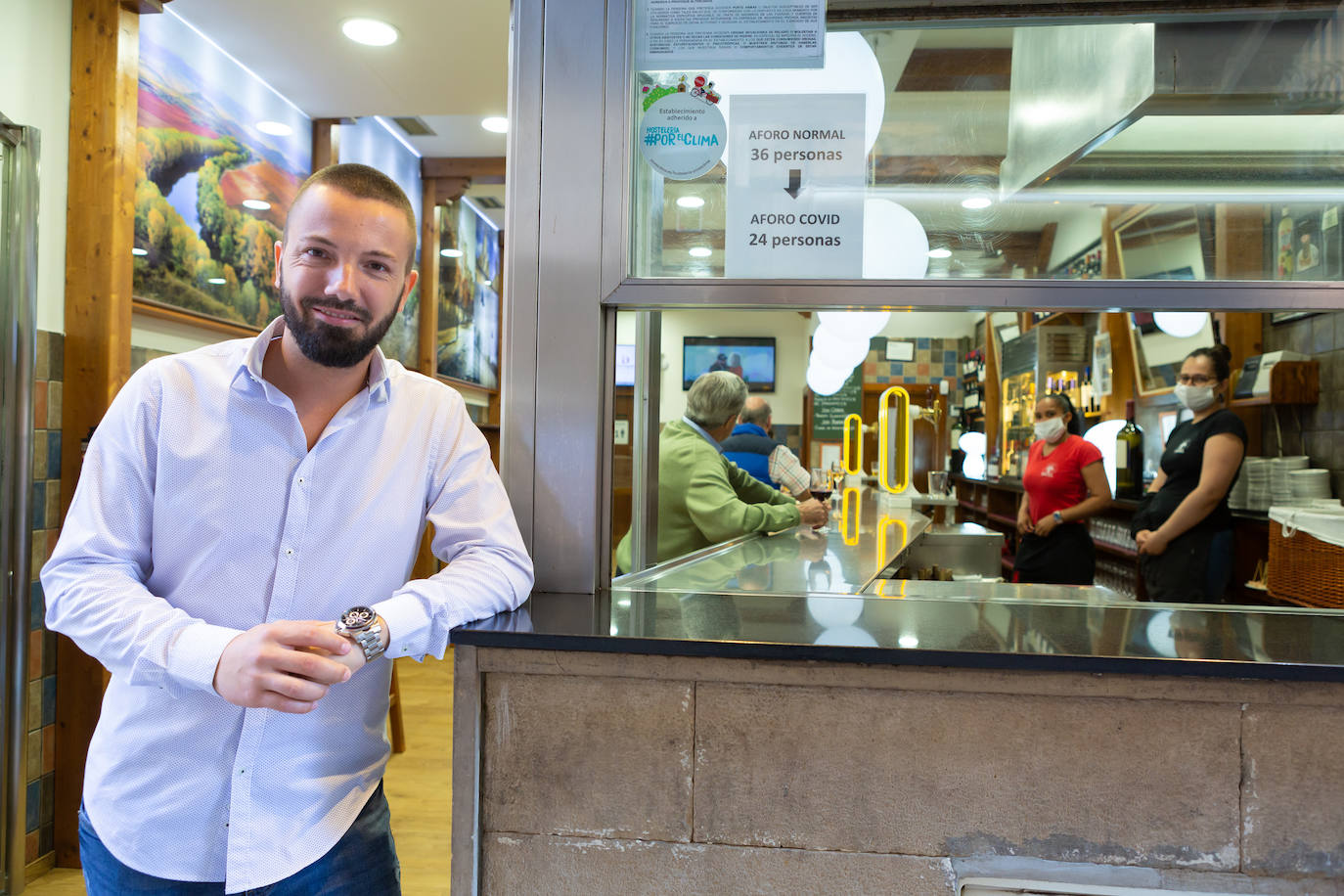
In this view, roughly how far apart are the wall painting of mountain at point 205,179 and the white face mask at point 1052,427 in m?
4.15

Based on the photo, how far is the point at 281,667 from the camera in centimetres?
101

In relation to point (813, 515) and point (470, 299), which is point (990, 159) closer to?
point (813, 515)

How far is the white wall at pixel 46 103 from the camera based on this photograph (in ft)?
8.46

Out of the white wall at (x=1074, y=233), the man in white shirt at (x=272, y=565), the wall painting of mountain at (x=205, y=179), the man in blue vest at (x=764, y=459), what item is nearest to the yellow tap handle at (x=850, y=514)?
the man in blue vest at (x=764, y=459)

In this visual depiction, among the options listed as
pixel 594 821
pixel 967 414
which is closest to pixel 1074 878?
pixel 594 821

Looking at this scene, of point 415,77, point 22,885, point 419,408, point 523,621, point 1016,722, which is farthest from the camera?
point 415,77

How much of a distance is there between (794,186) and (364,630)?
94 cm

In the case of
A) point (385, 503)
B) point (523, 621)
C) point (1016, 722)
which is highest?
point (385, 503)

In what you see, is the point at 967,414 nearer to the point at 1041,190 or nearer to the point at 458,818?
the point at 1041,190

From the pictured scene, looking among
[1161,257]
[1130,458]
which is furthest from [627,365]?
[1130,458]

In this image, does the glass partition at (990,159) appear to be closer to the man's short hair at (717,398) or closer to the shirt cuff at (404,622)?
the shirt cuff at (404,622)

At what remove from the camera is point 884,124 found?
4.60 feet

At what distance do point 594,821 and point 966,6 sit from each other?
1.42 m

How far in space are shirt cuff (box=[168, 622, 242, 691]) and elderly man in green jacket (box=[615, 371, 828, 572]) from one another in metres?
1.87
